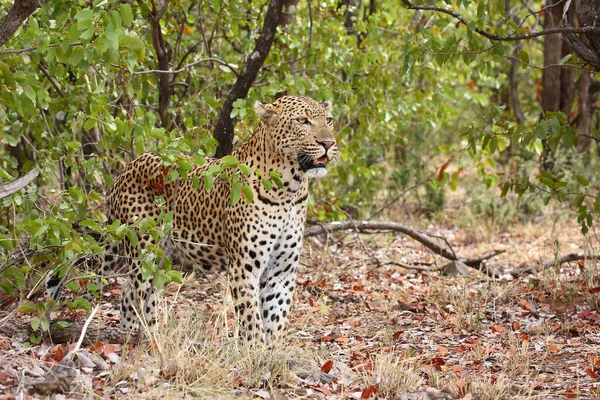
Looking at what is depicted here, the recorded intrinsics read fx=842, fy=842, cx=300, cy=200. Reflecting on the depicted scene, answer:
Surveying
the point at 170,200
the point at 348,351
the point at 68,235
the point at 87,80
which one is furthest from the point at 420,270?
the point at 68,235

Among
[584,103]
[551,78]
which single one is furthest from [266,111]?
[584,103]

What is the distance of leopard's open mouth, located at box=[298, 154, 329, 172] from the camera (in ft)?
19.7

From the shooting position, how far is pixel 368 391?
194 inches

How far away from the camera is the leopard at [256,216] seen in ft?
19.7

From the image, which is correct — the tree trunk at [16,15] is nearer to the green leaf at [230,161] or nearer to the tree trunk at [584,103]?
the green leaf at [230,161]

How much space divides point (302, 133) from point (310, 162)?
0.22 m

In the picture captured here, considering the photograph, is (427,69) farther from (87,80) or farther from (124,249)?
(124,249)

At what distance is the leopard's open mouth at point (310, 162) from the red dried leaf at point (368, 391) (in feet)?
5.64

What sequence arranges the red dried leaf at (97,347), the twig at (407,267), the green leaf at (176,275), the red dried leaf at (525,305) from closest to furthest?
1. the green leaf at (176,275)
2. the red dried leaf at (97,347)
3. the red dried leaf at (525,305)
4. the twig at (407,267)

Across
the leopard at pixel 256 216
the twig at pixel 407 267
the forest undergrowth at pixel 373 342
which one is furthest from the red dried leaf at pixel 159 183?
the twig at pixel 407 267

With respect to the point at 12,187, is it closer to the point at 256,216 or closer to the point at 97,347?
the point at 97,347

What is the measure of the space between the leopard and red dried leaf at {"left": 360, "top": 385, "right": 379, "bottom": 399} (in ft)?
3.30

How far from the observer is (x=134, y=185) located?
6578 mm

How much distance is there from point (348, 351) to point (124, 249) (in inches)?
73.6
